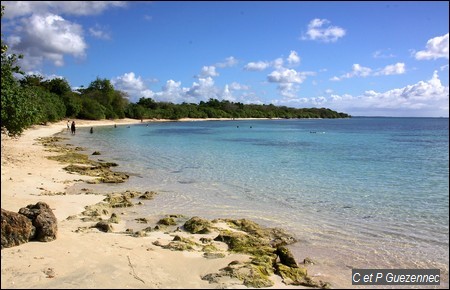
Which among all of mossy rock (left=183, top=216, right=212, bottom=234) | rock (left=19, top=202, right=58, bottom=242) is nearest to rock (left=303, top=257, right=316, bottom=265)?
mossy rock (left=183, top=216, right=212, bottom=234)

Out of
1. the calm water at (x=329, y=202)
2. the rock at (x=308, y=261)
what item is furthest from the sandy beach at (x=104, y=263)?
the calm water at (x=329, y=202)

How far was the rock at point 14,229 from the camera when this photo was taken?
781cm

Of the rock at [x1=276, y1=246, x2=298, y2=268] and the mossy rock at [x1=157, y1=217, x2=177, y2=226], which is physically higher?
the rock at [x1=276, y1=246, x2=298, y2=268]

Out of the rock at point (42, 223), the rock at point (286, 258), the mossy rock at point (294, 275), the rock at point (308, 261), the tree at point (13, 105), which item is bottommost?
the rock at point (308, 261)

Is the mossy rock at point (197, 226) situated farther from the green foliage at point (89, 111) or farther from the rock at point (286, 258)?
the green foliage at point (89, 111)

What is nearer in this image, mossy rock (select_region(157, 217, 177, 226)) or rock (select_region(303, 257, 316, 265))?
rock (select_region(303, 257, 316, 265))

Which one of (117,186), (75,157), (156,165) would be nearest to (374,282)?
(117,186)

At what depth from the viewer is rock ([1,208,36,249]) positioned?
781 centimetres

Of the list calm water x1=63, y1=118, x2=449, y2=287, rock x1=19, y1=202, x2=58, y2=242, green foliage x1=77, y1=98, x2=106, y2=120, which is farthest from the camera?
green foliage x1=77, y1=98, x2=106, y2=120

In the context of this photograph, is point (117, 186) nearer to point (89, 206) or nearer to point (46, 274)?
point (89, 206)

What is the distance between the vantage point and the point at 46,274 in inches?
269

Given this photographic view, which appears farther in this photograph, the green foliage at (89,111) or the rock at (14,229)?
the green foliage at (89,111)

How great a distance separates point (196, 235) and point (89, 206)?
4.52 m

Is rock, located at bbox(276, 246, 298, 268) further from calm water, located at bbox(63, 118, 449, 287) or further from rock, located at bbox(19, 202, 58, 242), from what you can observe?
rock, located at bbox(19, 202, 58, 242)
